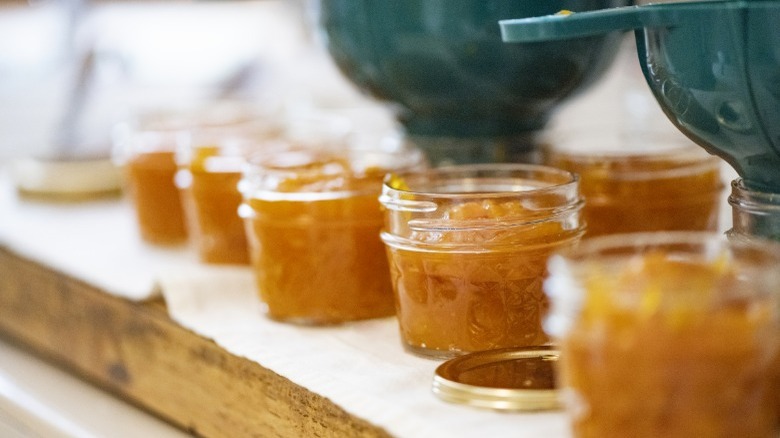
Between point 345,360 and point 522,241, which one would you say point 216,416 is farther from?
point 522,241

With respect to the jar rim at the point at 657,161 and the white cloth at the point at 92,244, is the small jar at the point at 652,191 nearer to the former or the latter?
the jar rim at the point at 657,161

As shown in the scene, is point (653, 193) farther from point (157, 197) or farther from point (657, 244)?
point (157, 197)

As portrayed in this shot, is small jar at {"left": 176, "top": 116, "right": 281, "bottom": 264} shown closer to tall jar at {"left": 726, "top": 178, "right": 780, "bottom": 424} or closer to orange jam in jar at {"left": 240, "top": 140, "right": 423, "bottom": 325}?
orange jam in jar at {"left": 240, "top": 140, "right": 423, "bottom": 325}

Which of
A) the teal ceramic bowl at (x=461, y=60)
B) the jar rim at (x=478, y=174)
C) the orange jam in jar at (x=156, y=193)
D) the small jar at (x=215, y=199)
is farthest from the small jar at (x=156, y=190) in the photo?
the jar rim at (x=478, y=174)

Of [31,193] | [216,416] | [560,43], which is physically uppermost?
[560,43]

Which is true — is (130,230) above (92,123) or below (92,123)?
below

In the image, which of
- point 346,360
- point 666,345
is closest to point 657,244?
point 666,345

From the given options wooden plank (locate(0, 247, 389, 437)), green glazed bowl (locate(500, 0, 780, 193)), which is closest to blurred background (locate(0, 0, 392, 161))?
wooden plank (locate(0, 247, 389, 437))

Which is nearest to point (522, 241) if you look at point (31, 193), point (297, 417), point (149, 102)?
point (297, 417)
